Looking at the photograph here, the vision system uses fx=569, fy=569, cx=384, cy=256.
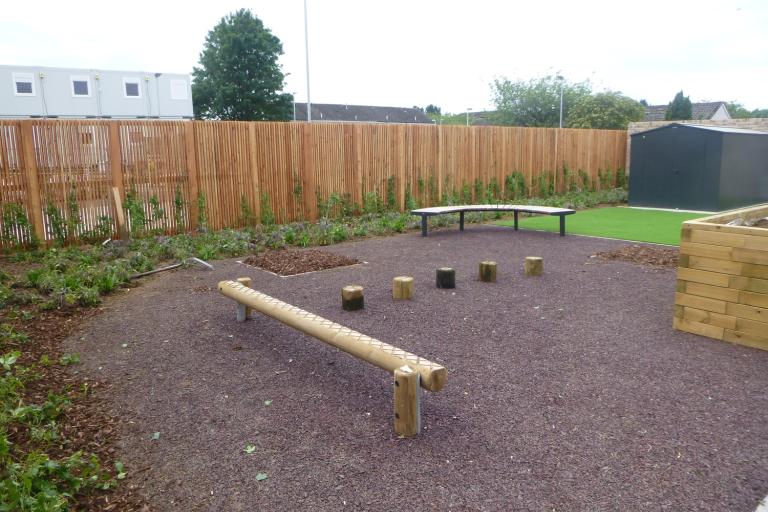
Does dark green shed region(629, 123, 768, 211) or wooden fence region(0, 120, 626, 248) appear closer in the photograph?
wooden fence region(0, 120, 626, 248)

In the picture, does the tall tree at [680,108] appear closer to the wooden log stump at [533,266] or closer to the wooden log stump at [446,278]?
Result: the wooden log stump at [533,266]

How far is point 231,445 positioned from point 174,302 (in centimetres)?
335

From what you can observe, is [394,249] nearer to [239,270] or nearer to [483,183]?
[239,270]

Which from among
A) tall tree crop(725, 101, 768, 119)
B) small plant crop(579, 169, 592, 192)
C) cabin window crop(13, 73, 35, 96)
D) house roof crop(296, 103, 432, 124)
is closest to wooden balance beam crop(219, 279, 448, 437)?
small plant crop(579, 169, 592, 192)

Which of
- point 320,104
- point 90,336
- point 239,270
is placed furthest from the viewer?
point 320,104

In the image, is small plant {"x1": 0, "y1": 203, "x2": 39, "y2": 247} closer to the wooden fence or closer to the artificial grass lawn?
the wooden fence

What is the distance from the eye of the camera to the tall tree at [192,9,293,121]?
45.6m

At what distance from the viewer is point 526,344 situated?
4.70 meters

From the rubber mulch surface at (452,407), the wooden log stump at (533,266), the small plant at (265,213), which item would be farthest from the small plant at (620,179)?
the rubber mulch surface at (452,407)

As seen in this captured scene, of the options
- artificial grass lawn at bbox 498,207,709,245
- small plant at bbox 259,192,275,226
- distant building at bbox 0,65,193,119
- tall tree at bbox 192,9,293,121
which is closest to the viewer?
artificial grass lawn at bbox 498,207,709,245

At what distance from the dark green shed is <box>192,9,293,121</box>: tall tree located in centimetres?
3598

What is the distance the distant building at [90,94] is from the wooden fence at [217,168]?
2852 centimetres

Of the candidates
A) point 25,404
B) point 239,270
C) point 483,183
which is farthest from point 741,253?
point 483,183

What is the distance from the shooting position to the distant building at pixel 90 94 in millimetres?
32594
